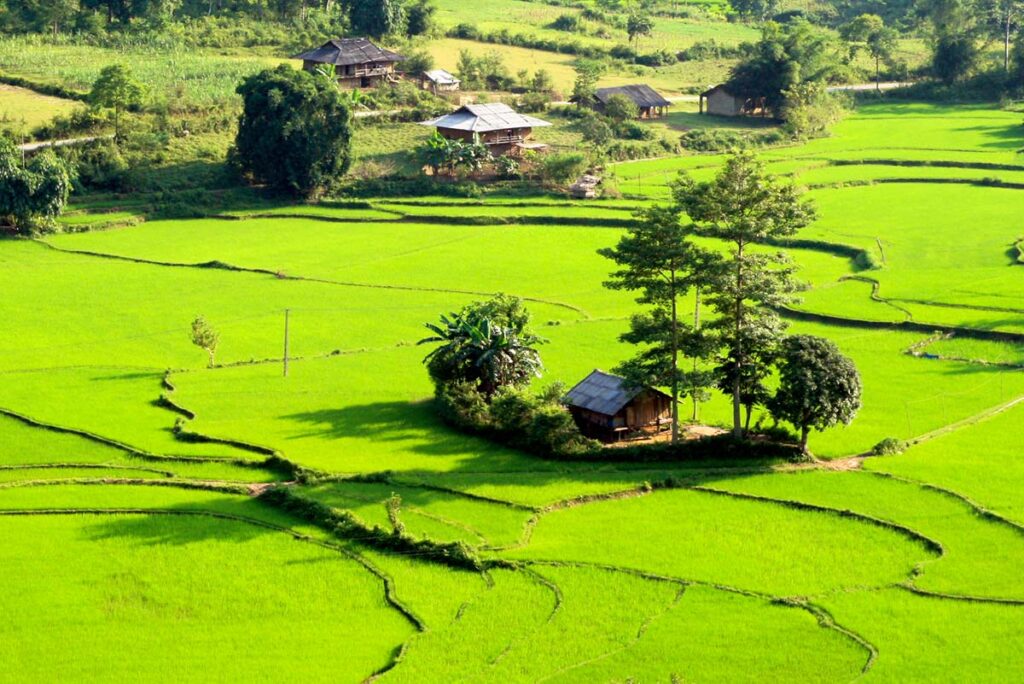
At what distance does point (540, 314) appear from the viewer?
65125 mm

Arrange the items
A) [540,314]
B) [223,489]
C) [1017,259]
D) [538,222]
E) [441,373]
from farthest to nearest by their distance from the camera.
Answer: [538,222] → [1017,259] → [540,314] → [441,373] → [223,489]

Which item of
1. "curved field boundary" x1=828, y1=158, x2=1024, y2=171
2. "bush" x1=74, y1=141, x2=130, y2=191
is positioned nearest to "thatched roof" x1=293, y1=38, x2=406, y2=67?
"bush" x1=74, y1=141, x2=130, y2=191

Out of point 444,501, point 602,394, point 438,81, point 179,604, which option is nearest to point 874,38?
point 438,81

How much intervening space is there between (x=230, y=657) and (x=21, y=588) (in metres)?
6.72

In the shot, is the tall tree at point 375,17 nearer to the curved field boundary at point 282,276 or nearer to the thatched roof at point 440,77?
the thatched roof at point 440,77

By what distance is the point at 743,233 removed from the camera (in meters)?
47.9

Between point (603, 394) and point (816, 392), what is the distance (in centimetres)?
722

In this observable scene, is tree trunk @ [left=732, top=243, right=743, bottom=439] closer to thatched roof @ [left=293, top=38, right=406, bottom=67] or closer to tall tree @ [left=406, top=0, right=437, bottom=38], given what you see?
thatched roof @ [left=293, top=38, right=406, bottom=67]

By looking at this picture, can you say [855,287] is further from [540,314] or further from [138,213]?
[138,213]

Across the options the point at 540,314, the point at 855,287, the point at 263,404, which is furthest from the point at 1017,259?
the point at 263,404

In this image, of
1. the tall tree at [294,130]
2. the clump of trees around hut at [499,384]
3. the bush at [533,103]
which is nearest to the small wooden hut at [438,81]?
the bush at [533,103]

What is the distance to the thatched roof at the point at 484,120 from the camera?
305 feet

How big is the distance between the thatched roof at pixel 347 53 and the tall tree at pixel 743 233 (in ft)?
193

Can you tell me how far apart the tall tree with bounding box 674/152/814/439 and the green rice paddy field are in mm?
3840
